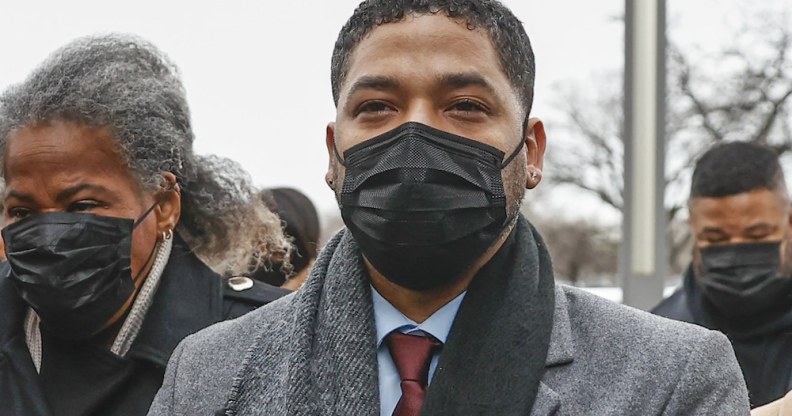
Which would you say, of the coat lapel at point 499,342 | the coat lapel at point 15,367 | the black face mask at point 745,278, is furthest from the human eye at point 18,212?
the black face mask at point 745,278

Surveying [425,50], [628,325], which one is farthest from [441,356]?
[425,50]

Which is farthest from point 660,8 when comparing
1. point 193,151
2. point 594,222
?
point 193,151

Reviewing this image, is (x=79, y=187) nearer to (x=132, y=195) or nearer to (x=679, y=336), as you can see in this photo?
(x=132, y=195)

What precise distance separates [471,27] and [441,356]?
0.62m

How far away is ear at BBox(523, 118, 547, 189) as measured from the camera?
2.27 meters

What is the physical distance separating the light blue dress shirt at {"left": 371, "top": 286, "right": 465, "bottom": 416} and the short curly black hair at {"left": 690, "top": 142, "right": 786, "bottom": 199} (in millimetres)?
2618

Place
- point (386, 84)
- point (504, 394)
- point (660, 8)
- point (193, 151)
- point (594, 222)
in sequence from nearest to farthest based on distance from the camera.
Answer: point (504, 394), point (386, 84), point (193, 151), point (660, 8), point (594, 222)

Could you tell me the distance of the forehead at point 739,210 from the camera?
4445 mm

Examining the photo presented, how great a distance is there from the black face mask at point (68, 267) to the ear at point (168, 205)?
19cm

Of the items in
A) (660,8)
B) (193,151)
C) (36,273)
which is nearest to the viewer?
(36,273)

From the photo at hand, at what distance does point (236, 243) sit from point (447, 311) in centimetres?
155

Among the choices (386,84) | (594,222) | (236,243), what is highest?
(386,84)

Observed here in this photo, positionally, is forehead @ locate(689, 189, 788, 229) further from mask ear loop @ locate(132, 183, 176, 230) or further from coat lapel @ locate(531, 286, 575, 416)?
coat lapel @ locate(531, 286, 575, 416)

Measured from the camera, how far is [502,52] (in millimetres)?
2201
